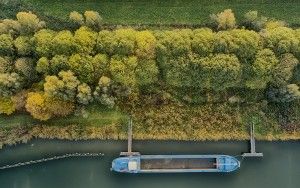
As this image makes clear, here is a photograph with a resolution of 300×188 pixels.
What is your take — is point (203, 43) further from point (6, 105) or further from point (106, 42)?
point (6, 105)

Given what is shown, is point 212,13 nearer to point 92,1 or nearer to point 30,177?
point 92,1

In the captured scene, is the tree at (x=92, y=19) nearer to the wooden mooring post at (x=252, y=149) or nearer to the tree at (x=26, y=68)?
the tree at (x=26, y=68)

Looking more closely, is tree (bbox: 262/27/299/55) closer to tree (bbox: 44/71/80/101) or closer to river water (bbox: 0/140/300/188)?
river water (bbox: 0/140/300/188)

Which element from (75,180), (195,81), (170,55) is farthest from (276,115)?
(75,180)

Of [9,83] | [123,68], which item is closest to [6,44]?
[9,83]

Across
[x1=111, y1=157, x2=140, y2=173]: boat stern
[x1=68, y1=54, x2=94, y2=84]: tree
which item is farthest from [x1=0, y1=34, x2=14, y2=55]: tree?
[x1=111, y1=157, x2=140, y2=173]: boat stern

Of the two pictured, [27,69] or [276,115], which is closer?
[27,69]

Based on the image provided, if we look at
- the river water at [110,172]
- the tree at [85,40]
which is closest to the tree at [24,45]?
the tree at [85,40]
